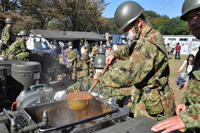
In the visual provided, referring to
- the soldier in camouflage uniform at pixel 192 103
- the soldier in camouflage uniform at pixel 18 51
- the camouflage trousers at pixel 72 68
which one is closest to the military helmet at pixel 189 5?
the soldier in camouflage uniform at pixel 192 103

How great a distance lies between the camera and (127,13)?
83.0 inches

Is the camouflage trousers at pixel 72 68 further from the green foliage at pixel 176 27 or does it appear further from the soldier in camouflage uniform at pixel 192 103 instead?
the green foliage at pixel 176 27

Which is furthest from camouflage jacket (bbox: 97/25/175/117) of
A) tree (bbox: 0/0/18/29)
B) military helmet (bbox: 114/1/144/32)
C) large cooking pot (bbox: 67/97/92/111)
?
tree (bbox: 0/0/18/29)

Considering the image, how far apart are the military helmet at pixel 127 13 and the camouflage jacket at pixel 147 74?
9.2 inches

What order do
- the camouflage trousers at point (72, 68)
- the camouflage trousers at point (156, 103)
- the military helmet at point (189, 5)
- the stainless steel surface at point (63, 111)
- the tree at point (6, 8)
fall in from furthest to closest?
the tree at point (6, 8) < the camouflage trousers at point (72, 68) < the camouflage trousers at point (156, 103) < the stainless steel surface at point (63, 111) < the military helmet at point (189, 5)

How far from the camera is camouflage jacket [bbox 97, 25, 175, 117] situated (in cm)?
191

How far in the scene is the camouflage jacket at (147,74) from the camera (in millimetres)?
1911

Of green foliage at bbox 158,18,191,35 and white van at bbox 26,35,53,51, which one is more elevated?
green foliage at bbox 158,18,191,35

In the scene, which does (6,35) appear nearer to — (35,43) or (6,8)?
(35,43)

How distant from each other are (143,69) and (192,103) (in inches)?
25.3

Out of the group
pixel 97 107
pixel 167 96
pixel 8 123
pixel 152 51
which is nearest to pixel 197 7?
pixel 152 51

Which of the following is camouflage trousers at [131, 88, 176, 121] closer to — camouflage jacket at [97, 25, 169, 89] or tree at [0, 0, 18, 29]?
camouflage jacket at [97, 25, 169, 89]

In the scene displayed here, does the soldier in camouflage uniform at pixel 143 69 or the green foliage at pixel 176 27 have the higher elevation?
the green foliage at pixel 176 27

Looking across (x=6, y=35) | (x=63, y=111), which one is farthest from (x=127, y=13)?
(x=6, y=35)
